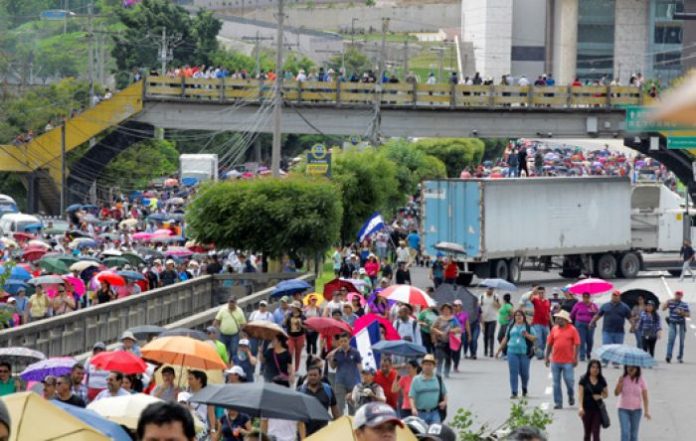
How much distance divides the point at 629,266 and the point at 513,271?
4666 millimetres

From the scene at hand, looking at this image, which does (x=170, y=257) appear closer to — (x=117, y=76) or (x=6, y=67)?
(x=117, y=76)

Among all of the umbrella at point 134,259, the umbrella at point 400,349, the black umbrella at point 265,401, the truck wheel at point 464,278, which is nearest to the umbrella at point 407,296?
the umbrella at point 400,349

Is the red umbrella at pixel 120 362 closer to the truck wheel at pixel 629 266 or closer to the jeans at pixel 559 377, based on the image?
the jeans at pixel 559 377

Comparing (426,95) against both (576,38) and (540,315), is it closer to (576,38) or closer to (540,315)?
(540,315)

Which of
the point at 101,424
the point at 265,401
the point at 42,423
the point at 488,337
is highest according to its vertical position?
the point at 42,423

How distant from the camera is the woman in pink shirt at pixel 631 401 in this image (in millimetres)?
19047

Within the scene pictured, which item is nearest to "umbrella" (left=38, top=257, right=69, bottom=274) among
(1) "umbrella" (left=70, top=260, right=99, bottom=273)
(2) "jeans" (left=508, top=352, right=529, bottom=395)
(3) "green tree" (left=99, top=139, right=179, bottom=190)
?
(1) "umbrella" (left=70, top=260, right=99, bottom=273)

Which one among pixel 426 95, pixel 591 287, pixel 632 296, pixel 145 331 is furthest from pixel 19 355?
pixel 426 95

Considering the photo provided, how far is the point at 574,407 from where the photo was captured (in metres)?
23.5

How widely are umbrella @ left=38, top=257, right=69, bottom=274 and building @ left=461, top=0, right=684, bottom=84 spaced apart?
130 meters

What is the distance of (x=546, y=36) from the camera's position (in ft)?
565

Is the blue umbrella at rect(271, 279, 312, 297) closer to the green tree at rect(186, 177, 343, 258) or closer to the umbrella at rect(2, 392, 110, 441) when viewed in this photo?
the green tree at rect(186, 177, 343, 258)

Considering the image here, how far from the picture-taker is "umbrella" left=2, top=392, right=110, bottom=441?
30.6 feet

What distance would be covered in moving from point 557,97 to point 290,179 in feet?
69.5
